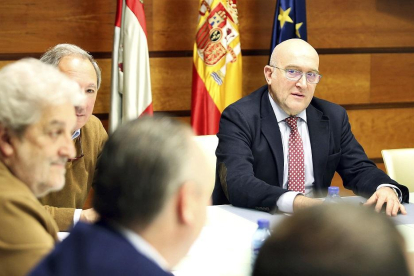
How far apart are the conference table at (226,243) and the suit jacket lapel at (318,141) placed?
0.52 meters

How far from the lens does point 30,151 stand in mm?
1767

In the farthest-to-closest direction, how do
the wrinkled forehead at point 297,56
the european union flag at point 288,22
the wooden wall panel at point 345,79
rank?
the wooden wall panel at point 345,79
the european union flag at point 288,22
the wrinkled forehead at point 297,56

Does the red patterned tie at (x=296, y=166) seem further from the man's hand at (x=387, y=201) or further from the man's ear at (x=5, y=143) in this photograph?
the man's ear at (x=5, y=143)

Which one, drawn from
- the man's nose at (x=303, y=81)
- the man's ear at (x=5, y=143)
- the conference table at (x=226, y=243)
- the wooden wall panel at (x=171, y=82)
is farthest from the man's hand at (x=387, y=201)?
the wooden wall panel at (x=171, y=82)

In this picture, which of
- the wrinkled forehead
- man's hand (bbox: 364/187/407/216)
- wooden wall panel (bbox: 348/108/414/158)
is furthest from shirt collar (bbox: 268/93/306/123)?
wooden wall panel (bbox: 348/108/414/158)

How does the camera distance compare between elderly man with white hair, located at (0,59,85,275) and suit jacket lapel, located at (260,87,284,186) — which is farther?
suit jacket lapel, located at (260,87,284,186)

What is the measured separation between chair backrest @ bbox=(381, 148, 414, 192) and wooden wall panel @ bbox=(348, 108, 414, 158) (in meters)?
1.96

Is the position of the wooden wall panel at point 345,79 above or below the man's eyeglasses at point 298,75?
below

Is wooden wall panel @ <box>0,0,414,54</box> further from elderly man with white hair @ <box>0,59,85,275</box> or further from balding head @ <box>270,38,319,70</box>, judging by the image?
elderly man with white hair @ <box>0,59,85,275</box>

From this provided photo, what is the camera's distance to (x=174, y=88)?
532cm

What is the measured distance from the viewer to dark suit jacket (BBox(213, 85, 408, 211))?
3262mm

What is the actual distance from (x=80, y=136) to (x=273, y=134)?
963 mm

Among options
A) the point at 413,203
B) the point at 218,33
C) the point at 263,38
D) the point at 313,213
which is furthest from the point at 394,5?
the point at 313,213

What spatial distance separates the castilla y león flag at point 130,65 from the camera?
15.5ft
